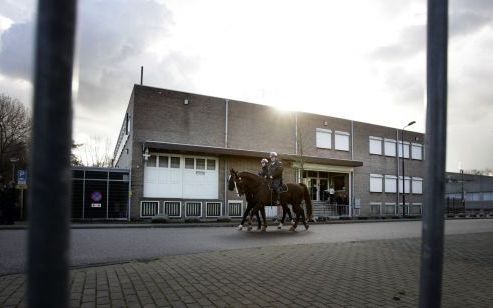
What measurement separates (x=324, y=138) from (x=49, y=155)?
38.8 m

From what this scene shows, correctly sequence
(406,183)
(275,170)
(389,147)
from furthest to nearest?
(406,183), (389,147), (275,170)

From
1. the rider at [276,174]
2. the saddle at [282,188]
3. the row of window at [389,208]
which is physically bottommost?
the row of window at [389,208]

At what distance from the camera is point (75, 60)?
1304 millimetres

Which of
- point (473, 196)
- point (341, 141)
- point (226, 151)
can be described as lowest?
point (473, 196)

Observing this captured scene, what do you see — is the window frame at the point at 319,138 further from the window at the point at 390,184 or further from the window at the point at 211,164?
the window at the point at 211,164

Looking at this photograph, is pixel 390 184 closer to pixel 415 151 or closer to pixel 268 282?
pixel 415 151

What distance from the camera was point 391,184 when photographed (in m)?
43.9

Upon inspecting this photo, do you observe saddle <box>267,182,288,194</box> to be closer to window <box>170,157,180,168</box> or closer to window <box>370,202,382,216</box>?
window <box>170,157,180,168</box>

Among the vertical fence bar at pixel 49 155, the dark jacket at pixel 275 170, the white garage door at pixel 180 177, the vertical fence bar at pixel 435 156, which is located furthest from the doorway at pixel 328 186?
the vertical fence bar at pixel 49 155

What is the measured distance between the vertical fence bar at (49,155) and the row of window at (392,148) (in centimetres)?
4334

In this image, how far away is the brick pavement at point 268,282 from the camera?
5.06 meters

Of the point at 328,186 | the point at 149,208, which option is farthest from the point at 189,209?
the point at 328,186

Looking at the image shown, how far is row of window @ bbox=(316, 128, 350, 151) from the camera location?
38.9 m

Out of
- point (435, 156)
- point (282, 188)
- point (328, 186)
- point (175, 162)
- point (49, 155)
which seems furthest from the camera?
point (328, 186)
